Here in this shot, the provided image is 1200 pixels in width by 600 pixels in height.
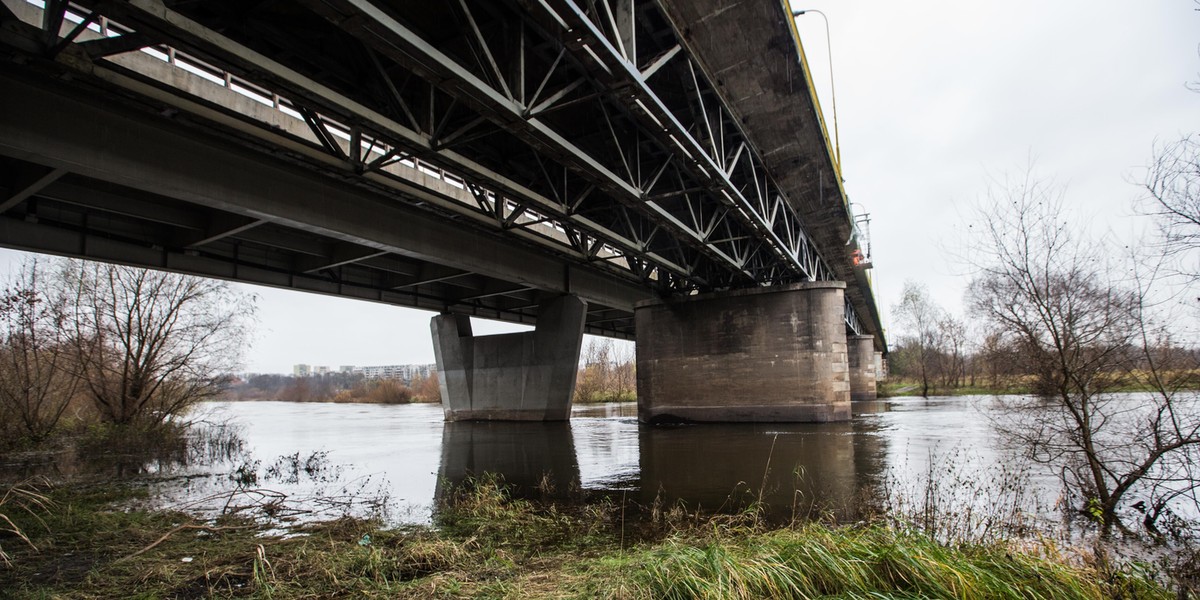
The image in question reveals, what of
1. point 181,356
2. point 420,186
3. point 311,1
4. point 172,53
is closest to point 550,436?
point 420,186

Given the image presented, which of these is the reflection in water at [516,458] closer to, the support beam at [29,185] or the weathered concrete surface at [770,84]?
the weathered concrete surface at [770,84]

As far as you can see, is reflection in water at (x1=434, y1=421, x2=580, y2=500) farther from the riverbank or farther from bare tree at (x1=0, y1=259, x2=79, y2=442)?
bare tree at (x1=0, y1=259, x2=79, y2=442)

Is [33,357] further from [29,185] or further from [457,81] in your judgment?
[457,81]

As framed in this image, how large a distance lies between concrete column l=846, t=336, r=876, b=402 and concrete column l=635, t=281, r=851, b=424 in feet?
109

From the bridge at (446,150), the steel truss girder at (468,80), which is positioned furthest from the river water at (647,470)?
the steel truss girder at (468,80)

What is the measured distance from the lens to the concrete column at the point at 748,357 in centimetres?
2430

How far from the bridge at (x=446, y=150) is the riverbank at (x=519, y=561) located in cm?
541

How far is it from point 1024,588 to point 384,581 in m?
4.56

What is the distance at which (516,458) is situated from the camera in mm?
15742

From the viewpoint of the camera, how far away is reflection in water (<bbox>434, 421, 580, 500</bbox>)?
37.2 ft

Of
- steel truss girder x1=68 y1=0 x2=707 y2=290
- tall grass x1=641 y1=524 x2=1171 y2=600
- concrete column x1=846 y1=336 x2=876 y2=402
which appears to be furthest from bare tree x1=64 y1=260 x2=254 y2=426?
concrete column x1=846 y1=336 x2=876 y2=402

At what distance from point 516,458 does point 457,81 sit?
417 inches

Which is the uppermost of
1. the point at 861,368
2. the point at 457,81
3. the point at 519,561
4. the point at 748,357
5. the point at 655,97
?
the point at 655,97

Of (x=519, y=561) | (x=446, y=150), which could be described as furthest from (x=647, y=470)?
(x=446, y=150)
